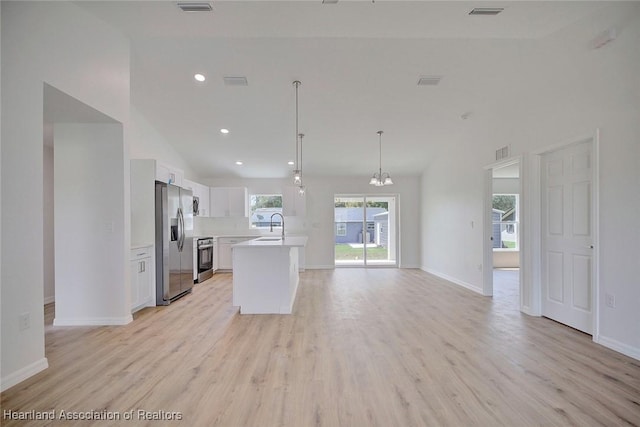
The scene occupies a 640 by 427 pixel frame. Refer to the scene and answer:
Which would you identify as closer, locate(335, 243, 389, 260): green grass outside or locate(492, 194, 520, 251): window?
locate(335, 243, 389, 260): green grass outside

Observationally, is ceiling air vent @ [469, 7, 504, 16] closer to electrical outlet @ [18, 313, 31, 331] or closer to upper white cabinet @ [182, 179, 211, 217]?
electrical outlet @ [18, 313, 31, 331]

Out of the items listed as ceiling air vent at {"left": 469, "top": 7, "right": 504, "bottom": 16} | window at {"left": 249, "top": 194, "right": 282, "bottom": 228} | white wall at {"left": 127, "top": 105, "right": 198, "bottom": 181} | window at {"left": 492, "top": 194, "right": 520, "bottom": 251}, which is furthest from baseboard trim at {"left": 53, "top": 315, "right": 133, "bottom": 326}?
window at {"left": 492, "top": 194, "right": 520, "bottom": 251}

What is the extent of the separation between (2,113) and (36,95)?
13.5 inches

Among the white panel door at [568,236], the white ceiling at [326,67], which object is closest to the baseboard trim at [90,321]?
the white ceiling at [326,67]

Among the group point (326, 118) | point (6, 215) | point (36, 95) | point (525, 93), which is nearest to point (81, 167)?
point (36, 95)

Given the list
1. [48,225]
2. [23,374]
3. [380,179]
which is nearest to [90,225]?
[23,374]

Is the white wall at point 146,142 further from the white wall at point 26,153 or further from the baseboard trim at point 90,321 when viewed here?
the baseboard trim at point 90,321

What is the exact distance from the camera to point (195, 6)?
2.70 m

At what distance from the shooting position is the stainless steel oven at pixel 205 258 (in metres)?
5.96

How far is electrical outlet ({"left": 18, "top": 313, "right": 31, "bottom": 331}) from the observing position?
220cm

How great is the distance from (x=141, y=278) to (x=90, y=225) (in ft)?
3.13

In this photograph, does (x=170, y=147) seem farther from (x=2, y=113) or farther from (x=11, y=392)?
(x=11, y=392)

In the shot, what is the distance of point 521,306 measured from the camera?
3.97m

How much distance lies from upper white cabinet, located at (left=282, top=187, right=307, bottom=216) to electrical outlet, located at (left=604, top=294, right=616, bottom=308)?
5.45 m
